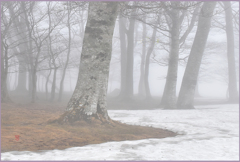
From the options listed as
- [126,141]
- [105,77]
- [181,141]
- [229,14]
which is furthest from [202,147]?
[229,14]

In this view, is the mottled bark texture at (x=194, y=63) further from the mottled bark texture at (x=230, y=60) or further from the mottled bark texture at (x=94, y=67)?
the mottled bark texture at (x=230, y=60)

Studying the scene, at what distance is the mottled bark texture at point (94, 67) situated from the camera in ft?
15.9

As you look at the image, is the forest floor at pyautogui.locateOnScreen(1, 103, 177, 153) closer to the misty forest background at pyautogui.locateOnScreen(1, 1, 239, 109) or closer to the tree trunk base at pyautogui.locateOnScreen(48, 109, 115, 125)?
the tree trunk base at pyautogui.locateOnScreen(48, 109, 115, 125)

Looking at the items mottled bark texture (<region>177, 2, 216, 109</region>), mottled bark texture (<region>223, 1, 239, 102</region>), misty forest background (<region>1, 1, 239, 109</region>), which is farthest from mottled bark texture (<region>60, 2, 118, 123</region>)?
mottled bark texture (<region>223, 1, 239, 102</region>)

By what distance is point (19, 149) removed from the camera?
299 centimetres

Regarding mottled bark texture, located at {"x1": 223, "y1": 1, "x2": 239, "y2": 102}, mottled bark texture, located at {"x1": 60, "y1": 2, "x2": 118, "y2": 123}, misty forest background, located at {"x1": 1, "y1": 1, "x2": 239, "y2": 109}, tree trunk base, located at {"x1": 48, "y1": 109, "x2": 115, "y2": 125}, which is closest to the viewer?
tree trunk base, located at {"x1": 48, "y1": 109, "x2": 115, "y2": 125}

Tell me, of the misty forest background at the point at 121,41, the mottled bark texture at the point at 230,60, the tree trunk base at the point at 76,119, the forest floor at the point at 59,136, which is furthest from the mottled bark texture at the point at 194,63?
the mottled bark texture at the point at 230,60


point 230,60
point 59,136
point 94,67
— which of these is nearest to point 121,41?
point 230,60

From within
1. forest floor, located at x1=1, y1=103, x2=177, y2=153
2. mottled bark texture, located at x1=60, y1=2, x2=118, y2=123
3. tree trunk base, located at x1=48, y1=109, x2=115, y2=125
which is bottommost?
forest floor, located at x1=1, y1=103, x2=177, y2=153

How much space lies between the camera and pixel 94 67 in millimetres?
4891

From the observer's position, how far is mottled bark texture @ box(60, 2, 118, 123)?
4852 mm

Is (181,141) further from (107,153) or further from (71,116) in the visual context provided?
(71,116)

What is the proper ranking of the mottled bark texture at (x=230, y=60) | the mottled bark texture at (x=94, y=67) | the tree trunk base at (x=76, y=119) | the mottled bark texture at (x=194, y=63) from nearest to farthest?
the tree trunk base at (x=76, y=119) → the mottled bark texture at (x=94, y=67) → the mottled bark texture at (x=194, y=63) → the mottled bark texture at (x=230, y=60)

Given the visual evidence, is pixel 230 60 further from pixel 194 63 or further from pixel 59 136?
pixel 59 136
